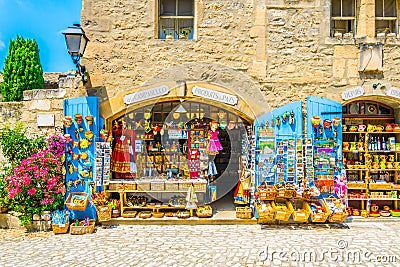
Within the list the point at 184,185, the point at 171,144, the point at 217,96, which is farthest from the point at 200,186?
the point at 217,96

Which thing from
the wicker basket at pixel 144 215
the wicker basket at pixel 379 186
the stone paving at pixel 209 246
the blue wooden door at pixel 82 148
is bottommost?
the stone paving at pixel 209 246

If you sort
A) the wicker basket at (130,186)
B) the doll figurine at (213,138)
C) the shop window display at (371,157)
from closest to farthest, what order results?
the wicker basket at (130,186) → the shop window display at (371,157) → the doll figurine at (213,138)

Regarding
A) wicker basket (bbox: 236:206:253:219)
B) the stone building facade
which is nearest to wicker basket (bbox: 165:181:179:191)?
wicker basket (bbox: 236:206:253:219)

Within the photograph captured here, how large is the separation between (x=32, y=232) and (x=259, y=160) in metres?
4.06

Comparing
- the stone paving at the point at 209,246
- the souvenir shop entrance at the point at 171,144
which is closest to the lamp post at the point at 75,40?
the souvenir shop entrance at the point at 171,144

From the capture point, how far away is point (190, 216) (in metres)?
6.85

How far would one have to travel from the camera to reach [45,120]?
6.82 metres

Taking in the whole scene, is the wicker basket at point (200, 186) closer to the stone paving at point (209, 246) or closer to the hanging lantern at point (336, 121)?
the stone paving at point (209, 246)

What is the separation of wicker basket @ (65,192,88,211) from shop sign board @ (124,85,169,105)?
1793 millimetres

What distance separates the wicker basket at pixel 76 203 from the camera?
6233 millimetres

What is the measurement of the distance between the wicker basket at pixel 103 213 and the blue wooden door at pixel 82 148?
22 centimetres

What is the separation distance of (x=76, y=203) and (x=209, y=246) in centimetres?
239

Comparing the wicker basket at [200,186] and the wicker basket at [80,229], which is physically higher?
the wicker basket at [200,186]

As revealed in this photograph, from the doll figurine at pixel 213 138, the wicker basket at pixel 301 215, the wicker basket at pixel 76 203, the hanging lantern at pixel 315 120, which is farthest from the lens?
the doll figurine at pixel 213 138
